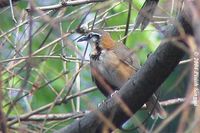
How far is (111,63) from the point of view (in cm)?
460

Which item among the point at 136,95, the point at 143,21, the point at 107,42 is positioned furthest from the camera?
the point at 107,42

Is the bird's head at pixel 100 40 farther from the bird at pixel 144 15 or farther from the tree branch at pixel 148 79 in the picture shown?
the tree branch at pixel 148 79

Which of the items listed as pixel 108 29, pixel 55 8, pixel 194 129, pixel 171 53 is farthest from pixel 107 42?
pixel 194 129

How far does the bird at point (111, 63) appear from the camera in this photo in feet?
14.5

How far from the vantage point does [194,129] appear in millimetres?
1751

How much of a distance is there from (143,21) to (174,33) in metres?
0.96

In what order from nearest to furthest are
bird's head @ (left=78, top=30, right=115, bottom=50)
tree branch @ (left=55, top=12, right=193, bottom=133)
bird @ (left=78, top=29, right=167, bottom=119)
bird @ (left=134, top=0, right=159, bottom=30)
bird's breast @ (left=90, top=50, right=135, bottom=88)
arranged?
1. tree branch @ (left=55, top=12, right=193, bottom=133)
2. bird @ (left=134, top=0, right=159, bottom=30)
3. bird @ (left=78, top=29, right=167, bottom=119)
4. bird's breast @ (left=90, top=50, right=135, bottom=88)
5. bird's head @ (left=78, top=30, right=115, bottom=50)

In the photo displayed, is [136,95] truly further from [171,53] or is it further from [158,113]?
[158,113]

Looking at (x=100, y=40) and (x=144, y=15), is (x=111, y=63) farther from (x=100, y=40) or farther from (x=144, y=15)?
(x=144, y=15)

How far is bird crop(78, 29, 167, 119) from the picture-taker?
4.43m

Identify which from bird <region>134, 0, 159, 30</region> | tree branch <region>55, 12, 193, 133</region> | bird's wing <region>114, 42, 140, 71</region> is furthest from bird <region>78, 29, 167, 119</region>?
tree branch <region>55, 12, 193, 133</region>

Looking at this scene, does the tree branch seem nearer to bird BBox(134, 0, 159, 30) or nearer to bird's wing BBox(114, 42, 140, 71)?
bird BBox(134, 0, 159, 30)

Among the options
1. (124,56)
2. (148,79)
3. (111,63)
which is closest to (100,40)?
(111,63)

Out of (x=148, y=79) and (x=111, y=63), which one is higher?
(x=148, y=79)
